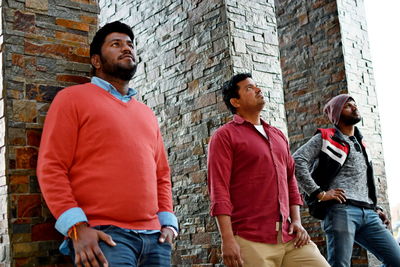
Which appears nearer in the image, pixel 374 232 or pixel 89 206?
pixel 89 206

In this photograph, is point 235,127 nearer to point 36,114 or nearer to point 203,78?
point 36,114

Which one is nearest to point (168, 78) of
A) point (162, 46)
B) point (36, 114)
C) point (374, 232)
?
point (162, 46)

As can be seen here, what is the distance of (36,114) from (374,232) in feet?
7.39

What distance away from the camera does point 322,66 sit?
5285 mm

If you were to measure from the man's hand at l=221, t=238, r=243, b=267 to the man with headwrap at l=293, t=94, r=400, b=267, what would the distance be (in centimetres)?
102

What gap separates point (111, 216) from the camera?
72.4 inches

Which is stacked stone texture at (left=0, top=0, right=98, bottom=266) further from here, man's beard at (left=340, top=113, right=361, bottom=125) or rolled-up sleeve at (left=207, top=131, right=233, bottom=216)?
man's beard at (left=340, top=113, right=361, bottom=125)

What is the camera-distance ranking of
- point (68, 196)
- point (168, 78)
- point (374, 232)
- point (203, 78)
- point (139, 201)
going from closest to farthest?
point (68, 196)
point (139, 201)
point (374, 232)
point (203, 78)
point (168, 78)

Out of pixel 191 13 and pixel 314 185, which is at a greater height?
pixel 191 13

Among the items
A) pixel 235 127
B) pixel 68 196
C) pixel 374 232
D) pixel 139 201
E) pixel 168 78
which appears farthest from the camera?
pixel 168 78

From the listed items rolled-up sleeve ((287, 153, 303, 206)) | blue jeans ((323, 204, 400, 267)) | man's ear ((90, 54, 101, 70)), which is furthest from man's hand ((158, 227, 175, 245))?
blue jeans ((323, 204, 400, 267))

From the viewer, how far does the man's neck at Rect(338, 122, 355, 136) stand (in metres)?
3.66

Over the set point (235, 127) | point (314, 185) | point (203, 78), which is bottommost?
point (314, 185)

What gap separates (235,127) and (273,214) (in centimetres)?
50
